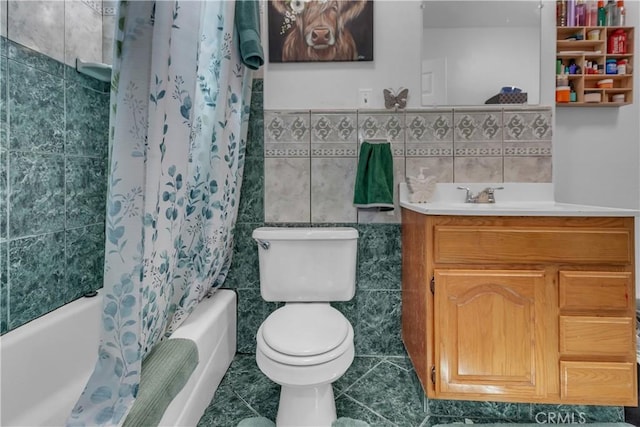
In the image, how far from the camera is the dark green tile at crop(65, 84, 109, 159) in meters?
1.48

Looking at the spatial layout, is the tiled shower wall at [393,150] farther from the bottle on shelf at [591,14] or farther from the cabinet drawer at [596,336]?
the cabinet drawer at [596,336]

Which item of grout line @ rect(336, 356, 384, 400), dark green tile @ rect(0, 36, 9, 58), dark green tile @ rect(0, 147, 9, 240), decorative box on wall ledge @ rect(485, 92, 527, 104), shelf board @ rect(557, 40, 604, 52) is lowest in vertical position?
grout line @ rect(336, 356, 384, 400)

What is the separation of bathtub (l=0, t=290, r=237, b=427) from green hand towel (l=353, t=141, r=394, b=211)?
2.99 feet

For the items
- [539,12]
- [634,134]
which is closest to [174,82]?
[539,12]

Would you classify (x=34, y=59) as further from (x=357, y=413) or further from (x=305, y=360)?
(x=357, y=413)

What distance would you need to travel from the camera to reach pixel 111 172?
0.84m

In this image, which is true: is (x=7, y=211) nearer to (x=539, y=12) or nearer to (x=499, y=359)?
(x=499, y=359)

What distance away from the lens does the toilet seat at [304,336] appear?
1.26 m

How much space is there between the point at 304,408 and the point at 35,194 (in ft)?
4.25

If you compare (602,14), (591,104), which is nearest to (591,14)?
(602,14)

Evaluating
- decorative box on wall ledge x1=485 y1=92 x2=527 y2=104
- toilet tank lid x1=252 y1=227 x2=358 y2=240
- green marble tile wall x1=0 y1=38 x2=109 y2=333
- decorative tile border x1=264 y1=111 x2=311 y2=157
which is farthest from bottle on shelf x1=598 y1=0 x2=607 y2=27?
green marble tile wall x1=0 y1=38 x2=109 y2=333

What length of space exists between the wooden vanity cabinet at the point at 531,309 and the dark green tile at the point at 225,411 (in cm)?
79

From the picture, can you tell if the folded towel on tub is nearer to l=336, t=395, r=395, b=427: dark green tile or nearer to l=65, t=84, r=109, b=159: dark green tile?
l=336, t=395, r=395, b=427: dark green tile

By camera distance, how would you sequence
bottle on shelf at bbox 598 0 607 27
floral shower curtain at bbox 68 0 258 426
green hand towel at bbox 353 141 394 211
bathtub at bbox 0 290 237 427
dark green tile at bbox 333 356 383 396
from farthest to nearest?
1. bottle on shelf at bbox 598 0 607 27
2. green hand towel at bbox 353 141 394 211
3. dark green tile at bbox 333 356 383 396
4. bathtub at bbox 0 290 237 427
5. floral shower curtain at bbox 68 0 258 426
